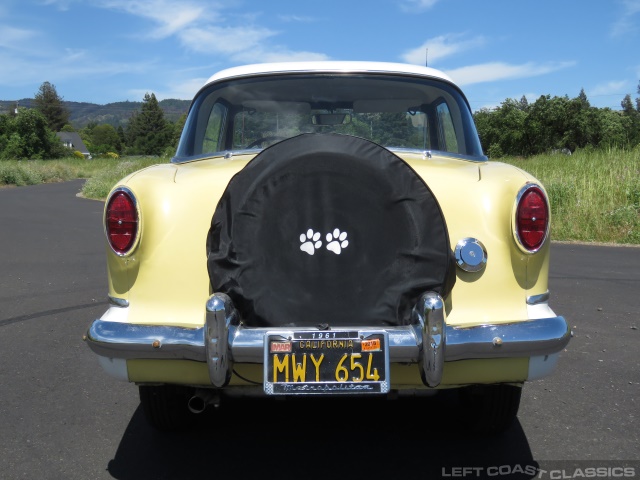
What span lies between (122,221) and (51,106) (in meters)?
141

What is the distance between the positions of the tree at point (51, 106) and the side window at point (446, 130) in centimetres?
13669

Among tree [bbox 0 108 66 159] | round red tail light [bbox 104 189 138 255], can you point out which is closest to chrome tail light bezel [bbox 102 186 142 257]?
round red tail light [bbox 104 189 138 255]

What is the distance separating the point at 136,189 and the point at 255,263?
2.21ft

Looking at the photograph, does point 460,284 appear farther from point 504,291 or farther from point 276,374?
point 276,374

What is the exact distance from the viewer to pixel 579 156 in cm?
1727

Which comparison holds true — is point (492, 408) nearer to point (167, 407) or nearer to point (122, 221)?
point (167, 407)

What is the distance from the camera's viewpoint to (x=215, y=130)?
158 inches

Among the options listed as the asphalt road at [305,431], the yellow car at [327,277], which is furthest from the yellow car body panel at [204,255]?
the asphalt road at [305,431]

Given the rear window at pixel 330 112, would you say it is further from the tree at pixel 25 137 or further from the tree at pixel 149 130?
the tree at pixel 149 130

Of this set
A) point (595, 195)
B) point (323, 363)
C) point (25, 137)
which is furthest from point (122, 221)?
point (25, 137)

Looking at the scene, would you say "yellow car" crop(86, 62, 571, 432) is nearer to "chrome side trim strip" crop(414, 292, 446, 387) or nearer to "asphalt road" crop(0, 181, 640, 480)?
"chrome side trim strip" crop(414, 292, 446, 387)

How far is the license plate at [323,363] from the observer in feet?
8.13

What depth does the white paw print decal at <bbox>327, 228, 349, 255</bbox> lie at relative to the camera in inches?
104

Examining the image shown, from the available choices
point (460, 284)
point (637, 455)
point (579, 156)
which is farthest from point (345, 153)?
point (579, 156)
